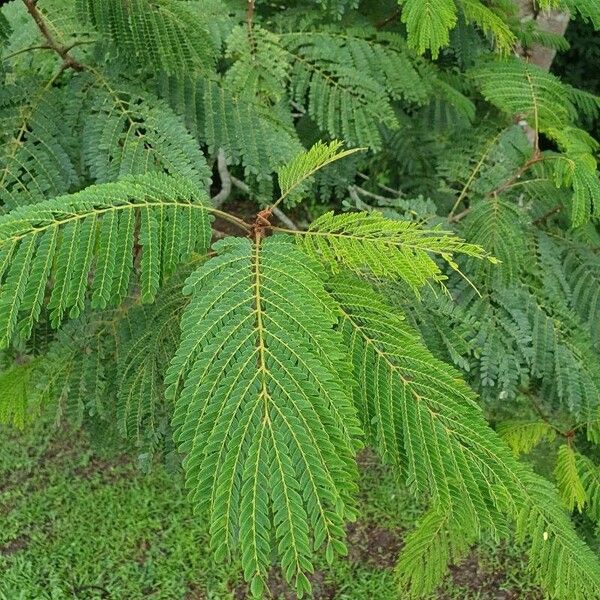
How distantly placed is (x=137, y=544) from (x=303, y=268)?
3.04 meters

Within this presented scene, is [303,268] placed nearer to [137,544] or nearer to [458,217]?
[458,217]

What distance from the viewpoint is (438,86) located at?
213cm

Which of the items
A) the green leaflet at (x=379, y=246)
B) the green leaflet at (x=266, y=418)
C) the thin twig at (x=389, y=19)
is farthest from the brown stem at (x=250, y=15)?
the green leaflet at (x=266, y=418)

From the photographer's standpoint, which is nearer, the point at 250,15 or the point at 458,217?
the point at 250,15

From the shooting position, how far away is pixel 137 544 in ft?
11.7

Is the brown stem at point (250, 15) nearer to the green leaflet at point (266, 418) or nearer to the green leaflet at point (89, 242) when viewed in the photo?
the green leaflet at point (89, 242)

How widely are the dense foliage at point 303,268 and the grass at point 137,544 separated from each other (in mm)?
1416

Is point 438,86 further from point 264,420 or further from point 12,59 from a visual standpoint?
point 264,420

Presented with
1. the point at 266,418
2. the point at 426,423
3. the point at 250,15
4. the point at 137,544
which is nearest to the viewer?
the point at 266,418

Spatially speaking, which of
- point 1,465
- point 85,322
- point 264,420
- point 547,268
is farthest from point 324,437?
point 1,465

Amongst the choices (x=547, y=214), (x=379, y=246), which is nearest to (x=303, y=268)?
(x=379, y=246)

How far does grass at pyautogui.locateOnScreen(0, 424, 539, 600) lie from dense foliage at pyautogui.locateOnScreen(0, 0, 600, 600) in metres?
1.42

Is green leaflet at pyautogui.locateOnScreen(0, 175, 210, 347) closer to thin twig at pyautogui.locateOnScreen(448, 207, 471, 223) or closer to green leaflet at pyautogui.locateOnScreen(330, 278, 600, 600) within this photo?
green leaflet at pyautogui.locateOnScreen(330, 278, 600, 600)

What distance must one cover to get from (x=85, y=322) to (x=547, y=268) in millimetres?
1468
